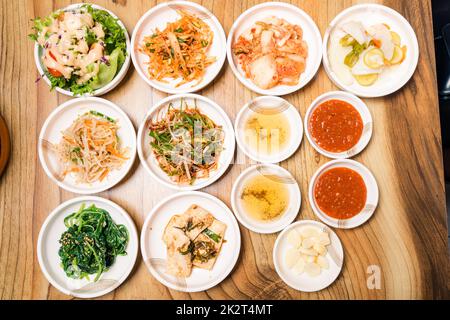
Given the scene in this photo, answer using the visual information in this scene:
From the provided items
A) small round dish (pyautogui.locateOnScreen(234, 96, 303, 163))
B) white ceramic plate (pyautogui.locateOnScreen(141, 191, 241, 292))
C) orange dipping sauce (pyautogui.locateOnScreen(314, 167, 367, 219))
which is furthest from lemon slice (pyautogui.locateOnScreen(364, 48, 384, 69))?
white ceramic plate (pyautogui.locateOnScreen(141, 191, 241, 292))

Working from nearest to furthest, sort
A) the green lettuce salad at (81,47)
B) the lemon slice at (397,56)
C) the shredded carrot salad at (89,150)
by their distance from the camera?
the green lettuce salad at (81,47), the shredded carrot salad at (89,150), the lemon slice at (397,56)

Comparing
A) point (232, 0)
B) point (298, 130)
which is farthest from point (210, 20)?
point (298, 130)

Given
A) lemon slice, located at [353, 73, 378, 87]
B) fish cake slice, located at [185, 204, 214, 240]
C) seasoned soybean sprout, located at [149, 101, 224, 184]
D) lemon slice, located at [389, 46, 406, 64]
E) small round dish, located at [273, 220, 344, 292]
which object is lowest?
small round dish, located at [273, 220, 344, 292]

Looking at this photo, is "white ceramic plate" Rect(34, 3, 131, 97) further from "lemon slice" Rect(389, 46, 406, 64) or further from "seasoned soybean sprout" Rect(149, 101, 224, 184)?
"lemon slice" Rect(389, 46, 406, 64)

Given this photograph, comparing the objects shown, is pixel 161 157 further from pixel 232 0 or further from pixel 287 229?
pixel 232 0

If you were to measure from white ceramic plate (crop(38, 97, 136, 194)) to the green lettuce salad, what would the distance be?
12cm

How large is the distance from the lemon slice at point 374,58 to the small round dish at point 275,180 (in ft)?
3.11

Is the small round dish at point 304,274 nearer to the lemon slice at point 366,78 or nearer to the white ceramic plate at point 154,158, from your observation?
the white ceramic plate at point 154,158

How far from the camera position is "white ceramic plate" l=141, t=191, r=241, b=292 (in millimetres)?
2244

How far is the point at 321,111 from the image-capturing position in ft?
7.70

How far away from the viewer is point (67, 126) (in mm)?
2369

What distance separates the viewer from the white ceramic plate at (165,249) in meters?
2.24

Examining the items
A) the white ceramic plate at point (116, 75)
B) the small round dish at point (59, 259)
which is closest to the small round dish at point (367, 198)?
the small round dish at point (59, 259)

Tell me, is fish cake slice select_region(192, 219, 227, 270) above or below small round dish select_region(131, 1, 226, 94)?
below
